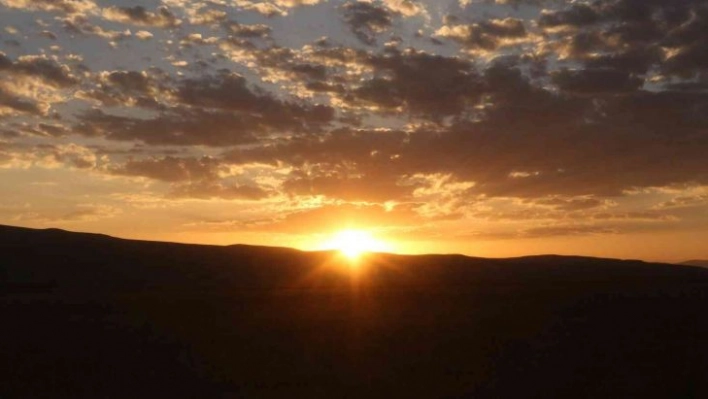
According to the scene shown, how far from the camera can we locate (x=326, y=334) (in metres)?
21.4

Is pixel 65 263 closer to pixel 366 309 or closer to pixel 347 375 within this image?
pixel 366 309

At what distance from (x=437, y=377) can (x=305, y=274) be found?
21.4 meters

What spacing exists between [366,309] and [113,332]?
8979 mm

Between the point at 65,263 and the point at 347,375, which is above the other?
the point at 65,263

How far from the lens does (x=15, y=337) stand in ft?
62.5

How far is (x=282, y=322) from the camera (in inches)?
888

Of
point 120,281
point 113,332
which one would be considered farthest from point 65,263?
point 113,332

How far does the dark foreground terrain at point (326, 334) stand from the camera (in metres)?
16.8

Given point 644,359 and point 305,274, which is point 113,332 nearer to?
point 644,359

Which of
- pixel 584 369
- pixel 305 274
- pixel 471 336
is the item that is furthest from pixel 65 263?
pixel 584 369

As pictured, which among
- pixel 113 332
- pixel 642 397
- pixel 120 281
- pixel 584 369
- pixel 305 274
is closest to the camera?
pixel 642 397

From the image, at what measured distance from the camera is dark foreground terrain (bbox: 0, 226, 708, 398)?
55.0 feet

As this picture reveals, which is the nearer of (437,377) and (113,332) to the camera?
(437,377)

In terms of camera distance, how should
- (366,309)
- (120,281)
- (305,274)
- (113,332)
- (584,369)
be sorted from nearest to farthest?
1. (584,369)
2. (113,332)
3. (366,309)
4. (120,281)
5. (305,274)
